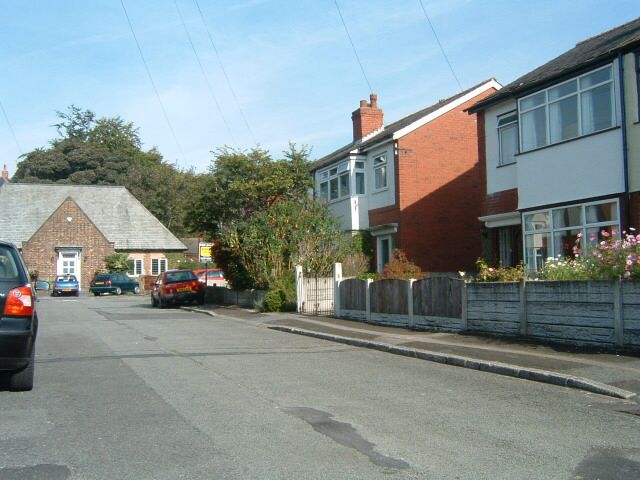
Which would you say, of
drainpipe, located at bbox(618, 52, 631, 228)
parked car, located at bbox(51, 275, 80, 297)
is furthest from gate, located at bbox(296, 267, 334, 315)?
parked car, located at bbox(51, 275, 80, 297)

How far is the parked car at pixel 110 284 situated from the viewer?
45.6 metres

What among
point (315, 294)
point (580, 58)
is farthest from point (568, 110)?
Answer: point (315, 294)

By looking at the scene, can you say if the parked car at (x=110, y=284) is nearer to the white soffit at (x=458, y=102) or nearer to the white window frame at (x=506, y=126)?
the white soffit at (x=458, y=102)

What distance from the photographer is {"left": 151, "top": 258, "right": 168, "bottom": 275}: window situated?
57.2m

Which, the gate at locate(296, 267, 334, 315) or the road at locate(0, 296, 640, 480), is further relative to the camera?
the gate at locate(296, 267, 334, 315)

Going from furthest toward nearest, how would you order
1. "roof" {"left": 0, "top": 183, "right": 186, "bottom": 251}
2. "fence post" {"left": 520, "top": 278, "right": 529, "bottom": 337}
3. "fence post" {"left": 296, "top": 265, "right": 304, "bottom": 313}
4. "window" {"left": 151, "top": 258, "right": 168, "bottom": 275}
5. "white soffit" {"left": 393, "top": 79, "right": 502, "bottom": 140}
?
"window" {"left": 151, "top": 258, "right": 168, "bottom": 275}
"roof" {"left": 0, "top": 183, "right": 186, "bottom": 251}
"white soffit" {"left": 393, "top": 79, "right": 502, "bottom": 140}
"fence post" {"left": 296, "top": 265, "right": 304, "bottom": 313}
"fence post" {"left": 520, "top": 278, "right": 529, "bottom": 337}

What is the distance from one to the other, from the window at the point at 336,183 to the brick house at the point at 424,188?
0.32m

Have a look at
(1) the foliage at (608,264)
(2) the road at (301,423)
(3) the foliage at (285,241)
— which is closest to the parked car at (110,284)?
(3) the foliage at (285,241)

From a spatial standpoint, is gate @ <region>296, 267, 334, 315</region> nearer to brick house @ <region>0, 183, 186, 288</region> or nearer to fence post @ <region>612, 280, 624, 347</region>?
fence post @ <region>612, 280, 624, 347</region>

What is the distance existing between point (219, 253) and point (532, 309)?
17.3 m

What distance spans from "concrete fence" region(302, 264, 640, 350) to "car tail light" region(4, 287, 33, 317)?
29.4 ft

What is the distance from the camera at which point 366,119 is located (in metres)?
33.3

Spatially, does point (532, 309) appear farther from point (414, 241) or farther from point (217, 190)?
point (217, 190)

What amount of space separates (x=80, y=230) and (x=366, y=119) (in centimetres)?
2871
